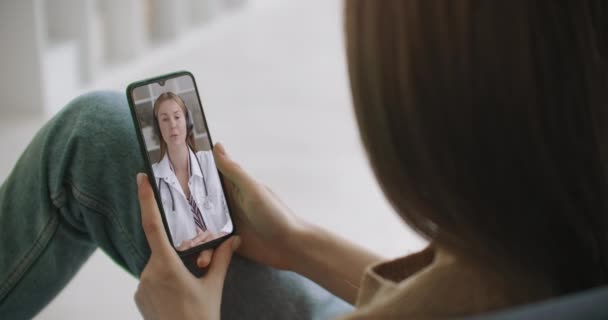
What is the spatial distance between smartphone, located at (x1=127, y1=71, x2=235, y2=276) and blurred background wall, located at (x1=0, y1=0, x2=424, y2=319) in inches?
16.9

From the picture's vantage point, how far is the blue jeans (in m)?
0.80

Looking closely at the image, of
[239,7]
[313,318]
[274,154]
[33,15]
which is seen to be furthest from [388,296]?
[239,7]

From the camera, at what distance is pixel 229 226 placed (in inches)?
33.6

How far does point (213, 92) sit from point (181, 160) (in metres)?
1.55

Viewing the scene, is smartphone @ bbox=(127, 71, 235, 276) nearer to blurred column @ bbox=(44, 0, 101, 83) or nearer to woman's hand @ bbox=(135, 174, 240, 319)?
woman's hand @ bbox=(135, 174, 240, 319)

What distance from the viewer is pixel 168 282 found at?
76 centimetres

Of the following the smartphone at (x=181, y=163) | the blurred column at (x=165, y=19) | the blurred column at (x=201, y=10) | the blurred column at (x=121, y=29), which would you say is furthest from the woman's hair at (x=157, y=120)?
the blurred column at (x=201, y=10)

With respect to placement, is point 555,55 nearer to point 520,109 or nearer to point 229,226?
point 520,109

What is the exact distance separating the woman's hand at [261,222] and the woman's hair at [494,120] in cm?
32

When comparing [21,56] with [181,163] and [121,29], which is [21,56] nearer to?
[121,29]

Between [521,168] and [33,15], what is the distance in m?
1.68

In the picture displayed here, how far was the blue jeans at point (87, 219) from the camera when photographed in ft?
2.61

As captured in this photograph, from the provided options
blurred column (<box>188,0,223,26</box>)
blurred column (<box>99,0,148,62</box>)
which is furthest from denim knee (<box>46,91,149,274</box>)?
blurred column (<box>188,0,223,26</box>)

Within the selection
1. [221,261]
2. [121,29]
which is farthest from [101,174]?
[121,29]
